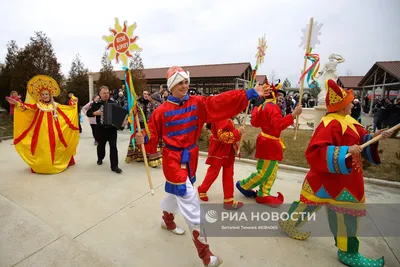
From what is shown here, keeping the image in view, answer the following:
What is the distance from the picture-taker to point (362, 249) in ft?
7.91

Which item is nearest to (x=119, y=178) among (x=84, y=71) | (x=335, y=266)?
(x=335, y=266)

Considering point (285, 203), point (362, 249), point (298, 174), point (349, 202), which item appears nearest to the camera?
point (349, 202)

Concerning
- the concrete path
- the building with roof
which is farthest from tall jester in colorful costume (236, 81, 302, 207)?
the building with roof

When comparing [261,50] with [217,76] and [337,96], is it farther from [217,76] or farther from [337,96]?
[217,76]

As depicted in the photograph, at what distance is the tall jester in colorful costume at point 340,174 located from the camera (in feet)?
6.32

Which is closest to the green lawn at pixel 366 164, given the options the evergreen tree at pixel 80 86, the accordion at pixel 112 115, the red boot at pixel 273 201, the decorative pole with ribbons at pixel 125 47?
the red boot at pixel 273 201

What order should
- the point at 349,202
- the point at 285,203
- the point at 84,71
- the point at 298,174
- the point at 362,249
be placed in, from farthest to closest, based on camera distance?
the point at 84,71 → the point at 298,174 → the point at 285,203 → the point at 362,249 → the point at 349,202

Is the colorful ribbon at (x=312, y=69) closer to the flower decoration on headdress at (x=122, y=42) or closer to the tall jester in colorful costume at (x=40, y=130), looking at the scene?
the flower decoration on headdress at (x=122, y=42)

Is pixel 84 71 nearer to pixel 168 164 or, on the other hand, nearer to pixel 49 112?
pixel 49 112

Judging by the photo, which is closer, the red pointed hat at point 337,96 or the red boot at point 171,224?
the red pointed hat at point 337,96

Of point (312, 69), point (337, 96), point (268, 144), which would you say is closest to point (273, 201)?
point (268, 144)

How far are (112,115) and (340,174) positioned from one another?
3.79 meters

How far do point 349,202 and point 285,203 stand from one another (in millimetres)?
1444

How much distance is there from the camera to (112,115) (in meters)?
4.31
